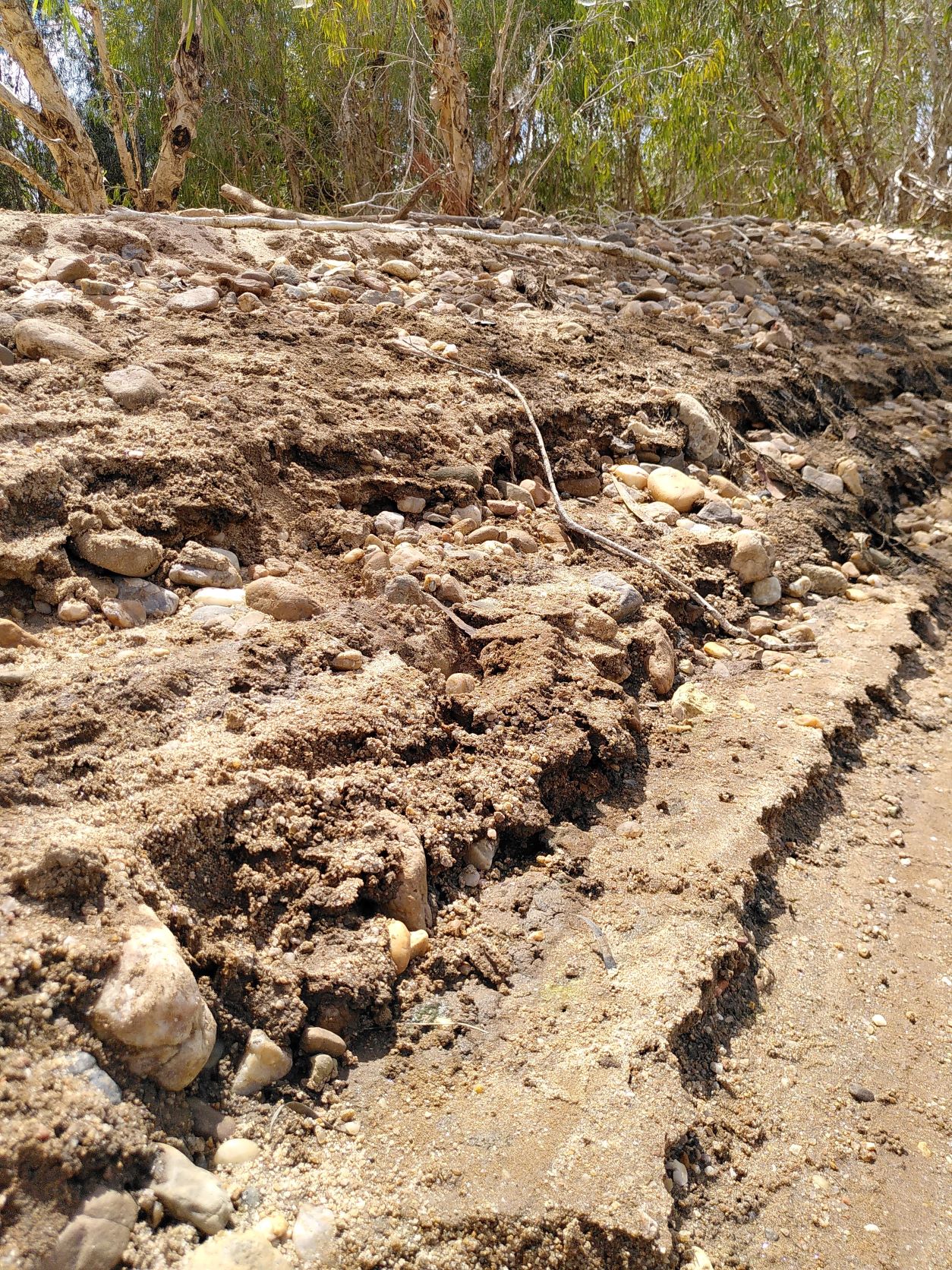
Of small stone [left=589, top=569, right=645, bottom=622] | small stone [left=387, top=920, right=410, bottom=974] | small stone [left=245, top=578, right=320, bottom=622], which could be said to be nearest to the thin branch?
small stone [left=245, top=578, right=320, bottom=622]

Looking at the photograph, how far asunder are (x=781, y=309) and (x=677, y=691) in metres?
3.49

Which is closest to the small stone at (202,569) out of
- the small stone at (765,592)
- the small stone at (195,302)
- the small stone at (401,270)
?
the small stone at (195,302)

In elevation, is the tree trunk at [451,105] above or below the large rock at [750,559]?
above

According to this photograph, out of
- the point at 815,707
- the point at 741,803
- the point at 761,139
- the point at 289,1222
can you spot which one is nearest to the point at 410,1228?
the point at 289,1222

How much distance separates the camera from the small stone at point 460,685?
2.44 metres

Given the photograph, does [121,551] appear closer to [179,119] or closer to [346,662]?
[346,662]

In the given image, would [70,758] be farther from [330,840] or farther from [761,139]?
[761,139]

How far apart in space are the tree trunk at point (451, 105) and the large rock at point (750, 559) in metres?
3.55

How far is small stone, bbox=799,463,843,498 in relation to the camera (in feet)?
13.4

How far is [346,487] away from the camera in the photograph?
9.57 ft

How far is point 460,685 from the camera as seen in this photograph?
246 cm

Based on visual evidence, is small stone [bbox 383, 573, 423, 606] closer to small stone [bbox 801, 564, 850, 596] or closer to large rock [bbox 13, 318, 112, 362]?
large rock [bbox 13, 318, 112, 362]

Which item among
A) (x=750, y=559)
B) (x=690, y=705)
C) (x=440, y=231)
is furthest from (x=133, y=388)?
(x=440, y=231)

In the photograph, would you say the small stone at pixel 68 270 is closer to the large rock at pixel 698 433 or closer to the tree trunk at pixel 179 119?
the large rock at pixel 698 433
